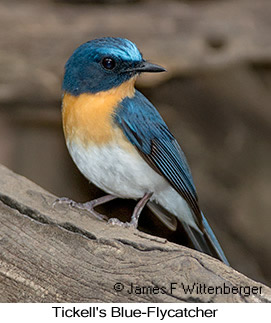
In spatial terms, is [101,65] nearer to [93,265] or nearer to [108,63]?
[108,63]

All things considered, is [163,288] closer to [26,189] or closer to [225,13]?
[26,189]

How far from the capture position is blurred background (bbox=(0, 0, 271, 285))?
5.55 m

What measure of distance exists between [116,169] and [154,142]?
0.32 metres

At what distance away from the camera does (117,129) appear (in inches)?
149

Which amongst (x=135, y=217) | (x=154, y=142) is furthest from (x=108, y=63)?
(x=135, y=217)

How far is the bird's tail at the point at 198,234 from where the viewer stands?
4223 millimetres

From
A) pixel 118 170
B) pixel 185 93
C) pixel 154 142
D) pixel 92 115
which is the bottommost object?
pixel 185 93

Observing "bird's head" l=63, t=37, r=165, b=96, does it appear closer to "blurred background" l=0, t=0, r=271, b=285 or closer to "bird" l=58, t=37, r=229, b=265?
"bird" l=58, t=37, r=229, b=265

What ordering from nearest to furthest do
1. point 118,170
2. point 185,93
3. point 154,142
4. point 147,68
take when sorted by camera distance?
point 147,68 → point 118,170 → point 154,142 → point 185,93

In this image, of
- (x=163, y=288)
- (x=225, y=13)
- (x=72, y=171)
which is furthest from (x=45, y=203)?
(x=225, y=13)

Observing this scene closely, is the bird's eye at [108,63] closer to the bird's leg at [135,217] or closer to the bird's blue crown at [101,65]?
the bird's blue crown at [101,65]

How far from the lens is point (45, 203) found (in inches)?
153

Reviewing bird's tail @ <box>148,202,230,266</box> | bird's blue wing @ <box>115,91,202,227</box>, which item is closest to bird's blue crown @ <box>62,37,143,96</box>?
bird's blue wing @ <box>115,91,202,227</box>

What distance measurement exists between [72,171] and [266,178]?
2.04 m
